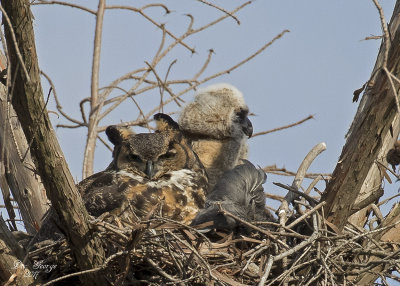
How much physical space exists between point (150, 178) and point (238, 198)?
0.49 meters

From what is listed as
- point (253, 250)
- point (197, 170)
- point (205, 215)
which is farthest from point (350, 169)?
point (197, 170)

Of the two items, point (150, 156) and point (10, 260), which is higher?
point (150, 156)

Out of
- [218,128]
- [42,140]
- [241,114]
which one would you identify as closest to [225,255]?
[42,140]

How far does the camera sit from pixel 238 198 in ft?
12.2

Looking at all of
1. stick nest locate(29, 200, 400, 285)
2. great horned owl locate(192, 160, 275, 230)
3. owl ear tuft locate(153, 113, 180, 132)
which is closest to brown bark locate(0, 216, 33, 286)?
stick nest locate(29, 200, 400, 285)

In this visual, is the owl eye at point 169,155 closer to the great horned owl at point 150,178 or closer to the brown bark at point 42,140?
the great horned owl at point 150,178

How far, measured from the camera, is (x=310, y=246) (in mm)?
3045

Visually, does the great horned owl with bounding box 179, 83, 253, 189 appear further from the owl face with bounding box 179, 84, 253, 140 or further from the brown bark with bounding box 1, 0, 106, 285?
the brown bark with bounding box 1, 0, 106, 285

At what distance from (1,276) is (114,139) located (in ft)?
4.63

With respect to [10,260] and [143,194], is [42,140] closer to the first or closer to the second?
[10,260]

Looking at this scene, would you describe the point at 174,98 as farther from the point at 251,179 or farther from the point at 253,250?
the point at 253,250

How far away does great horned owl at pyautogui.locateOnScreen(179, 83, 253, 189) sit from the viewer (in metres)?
4.42

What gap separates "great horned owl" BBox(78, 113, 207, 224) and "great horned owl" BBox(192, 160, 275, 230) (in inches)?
4.2

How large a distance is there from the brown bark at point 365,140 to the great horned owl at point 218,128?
130cm
